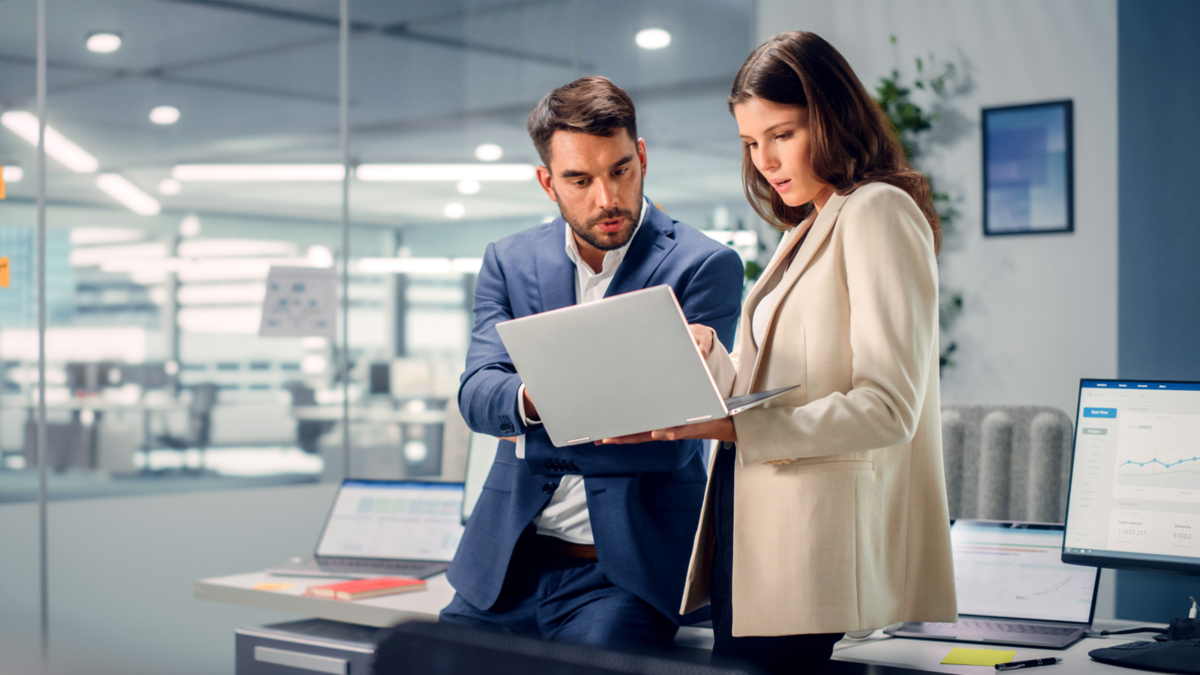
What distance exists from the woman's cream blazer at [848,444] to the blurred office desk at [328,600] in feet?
2.63

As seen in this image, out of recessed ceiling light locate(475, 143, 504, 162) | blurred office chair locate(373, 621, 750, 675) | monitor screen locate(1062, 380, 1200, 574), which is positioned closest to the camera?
blurred office chair locate(373, 621, 750, 675)

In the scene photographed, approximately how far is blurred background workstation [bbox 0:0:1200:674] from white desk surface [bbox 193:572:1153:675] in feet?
2.25

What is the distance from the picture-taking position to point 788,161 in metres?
1.27

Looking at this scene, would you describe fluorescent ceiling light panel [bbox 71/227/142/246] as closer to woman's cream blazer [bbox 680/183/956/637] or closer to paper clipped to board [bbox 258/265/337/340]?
paper clipped to board [bbox 258/265/337/340]

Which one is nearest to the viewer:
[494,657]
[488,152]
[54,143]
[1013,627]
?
[494,657]

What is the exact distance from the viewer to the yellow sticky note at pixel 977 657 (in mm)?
1501

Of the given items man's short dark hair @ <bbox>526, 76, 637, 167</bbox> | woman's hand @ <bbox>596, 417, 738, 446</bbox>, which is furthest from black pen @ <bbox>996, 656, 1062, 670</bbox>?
man's short dark hair @ <bbox>526, 76, 637, 167</bbox>

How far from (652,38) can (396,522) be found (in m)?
3.42

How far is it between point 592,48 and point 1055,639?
392cm

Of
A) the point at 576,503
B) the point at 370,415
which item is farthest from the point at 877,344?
the point at 370,415

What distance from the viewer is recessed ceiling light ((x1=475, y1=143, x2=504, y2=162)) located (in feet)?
15.3

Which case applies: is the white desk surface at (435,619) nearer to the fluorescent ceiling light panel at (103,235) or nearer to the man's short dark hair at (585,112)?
the man's short dark hair at (585,112)

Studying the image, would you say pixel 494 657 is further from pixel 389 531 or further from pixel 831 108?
pixel 389 531

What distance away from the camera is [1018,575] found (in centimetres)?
176
